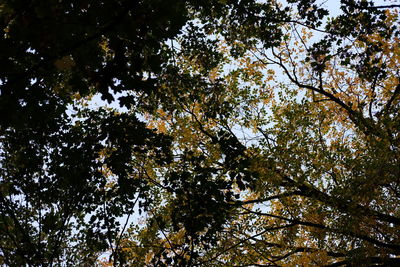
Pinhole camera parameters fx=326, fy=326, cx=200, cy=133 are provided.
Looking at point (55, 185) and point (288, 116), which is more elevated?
point (288, 116)

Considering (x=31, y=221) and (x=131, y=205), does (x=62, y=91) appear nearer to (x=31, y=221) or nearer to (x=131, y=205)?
(x=131, y=205)

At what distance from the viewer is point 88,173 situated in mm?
5988

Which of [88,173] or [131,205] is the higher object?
[88,173]

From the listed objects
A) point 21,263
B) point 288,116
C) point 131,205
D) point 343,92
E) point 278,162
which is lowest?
point 21,263

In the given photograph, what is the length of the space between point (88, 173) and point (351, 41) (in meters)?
7.05

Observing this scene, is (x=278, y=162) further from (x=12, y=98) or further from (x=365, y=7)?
(x=12, y=98)

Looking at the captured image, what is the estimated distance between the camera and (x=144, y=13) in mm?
3219

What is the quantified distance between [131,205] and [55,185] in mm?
1556

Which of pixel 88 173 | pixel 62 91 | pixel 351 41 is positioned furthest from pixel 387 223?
pixel 62 91

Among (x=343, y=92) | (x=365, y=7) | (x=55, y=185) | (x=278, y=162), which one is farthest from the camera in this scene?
(x=343, y=92)

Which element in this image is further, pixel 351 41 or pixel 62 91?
pixel 351 41

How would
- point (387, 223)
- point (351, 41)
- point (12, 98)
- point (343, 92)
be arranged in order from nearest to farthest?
point (12, 98) → point (351, 41) → point (387, 223) → point (343, 92)

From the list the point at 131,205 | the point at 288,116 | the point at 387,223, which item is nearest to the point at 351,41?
the point at 288,116

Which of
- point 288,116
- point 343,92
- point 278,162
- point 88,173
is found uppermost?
point 343,92
